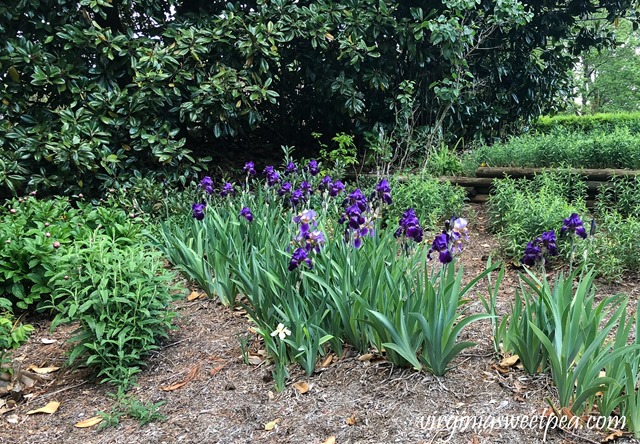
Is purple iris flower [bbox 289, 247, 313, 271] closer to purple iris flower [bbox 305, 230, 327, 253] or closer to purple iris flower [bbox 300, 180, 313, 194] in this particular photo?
purple iris flower [bbox 305, 230, 327, 253]

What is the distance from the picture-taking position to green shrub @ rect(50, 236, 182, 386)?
259 cm

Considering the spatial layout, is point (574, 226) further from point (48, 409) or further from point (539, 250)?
point (48, 409)

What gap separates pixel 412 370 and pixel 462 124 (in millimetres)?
6060

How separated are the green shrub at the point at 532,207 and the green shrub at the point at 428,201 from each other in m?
0.36

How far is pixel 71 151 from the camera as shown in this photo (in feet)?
17.1

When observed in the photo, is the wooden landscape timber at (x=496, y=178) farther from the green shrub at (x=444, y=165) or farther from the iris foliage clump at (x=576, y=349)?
the iris foliage clump at (x=576, y=349)

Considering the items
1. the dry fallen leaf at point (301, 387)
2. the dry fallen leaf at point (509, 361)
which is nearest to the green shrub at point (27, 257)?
the dry fallen leaf at point (301, 387)

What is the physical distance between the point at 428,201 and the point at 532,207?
974 mm

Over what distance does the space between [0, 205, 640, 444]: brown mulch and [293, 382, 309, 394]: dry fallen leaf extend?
17mm

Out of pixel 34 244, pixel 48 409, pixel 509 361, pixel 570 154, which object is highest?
pixel 570 154

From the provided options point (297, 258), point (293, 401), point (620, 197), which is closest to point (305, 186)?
point (297, 258)

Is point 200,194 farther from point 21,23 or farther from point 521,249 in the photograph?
point 521,249

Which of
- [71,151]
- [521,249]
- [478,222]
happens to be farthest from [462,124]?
[71,151]

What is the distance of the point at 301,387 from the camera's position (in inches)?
93.4
